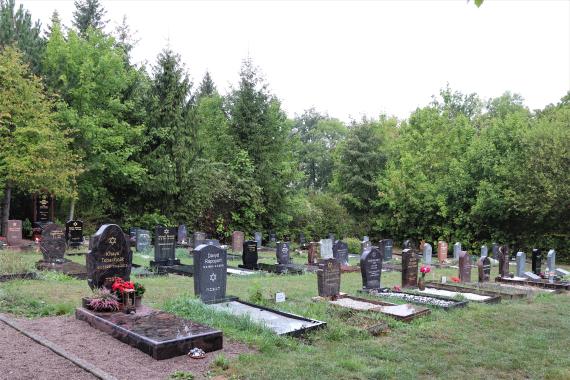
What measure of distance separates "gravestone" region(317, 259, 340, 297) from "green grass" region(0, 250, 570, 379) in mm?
455

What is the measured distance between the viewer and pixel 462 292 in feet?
42.3

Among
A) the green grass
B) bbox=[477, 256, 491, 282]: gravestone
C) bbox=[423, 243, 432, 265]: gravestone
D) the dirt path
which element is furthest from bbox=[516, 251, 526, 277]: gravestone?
the dirt path

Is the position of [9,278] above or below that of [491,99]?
below

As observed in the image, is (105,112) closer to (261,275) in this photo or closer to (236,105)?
(236,105)

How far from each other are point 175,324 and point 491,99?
56228 millimetres

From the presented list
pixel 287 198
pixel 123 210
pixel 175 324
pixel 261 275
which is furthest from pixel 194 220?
pixel 175 324

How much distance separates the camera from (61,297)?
387 inches

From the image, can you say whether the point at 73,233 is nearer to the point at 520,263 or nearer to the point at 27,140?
the point at 27,140

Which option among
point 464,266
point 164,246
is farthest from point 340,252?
point 164,246

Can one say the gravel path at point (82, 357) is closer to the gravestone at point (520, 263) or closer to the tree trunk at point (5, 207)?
the gravestone at point (520, 263)

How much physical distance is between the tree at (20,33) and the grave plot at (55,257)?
14.2 meters

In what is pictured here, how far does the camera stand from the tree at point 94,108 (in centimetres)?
2478

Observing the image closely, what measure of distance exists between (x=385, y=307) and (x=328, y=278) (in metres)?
1.52

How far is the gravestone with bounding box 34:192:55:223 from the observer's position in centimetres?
2364
